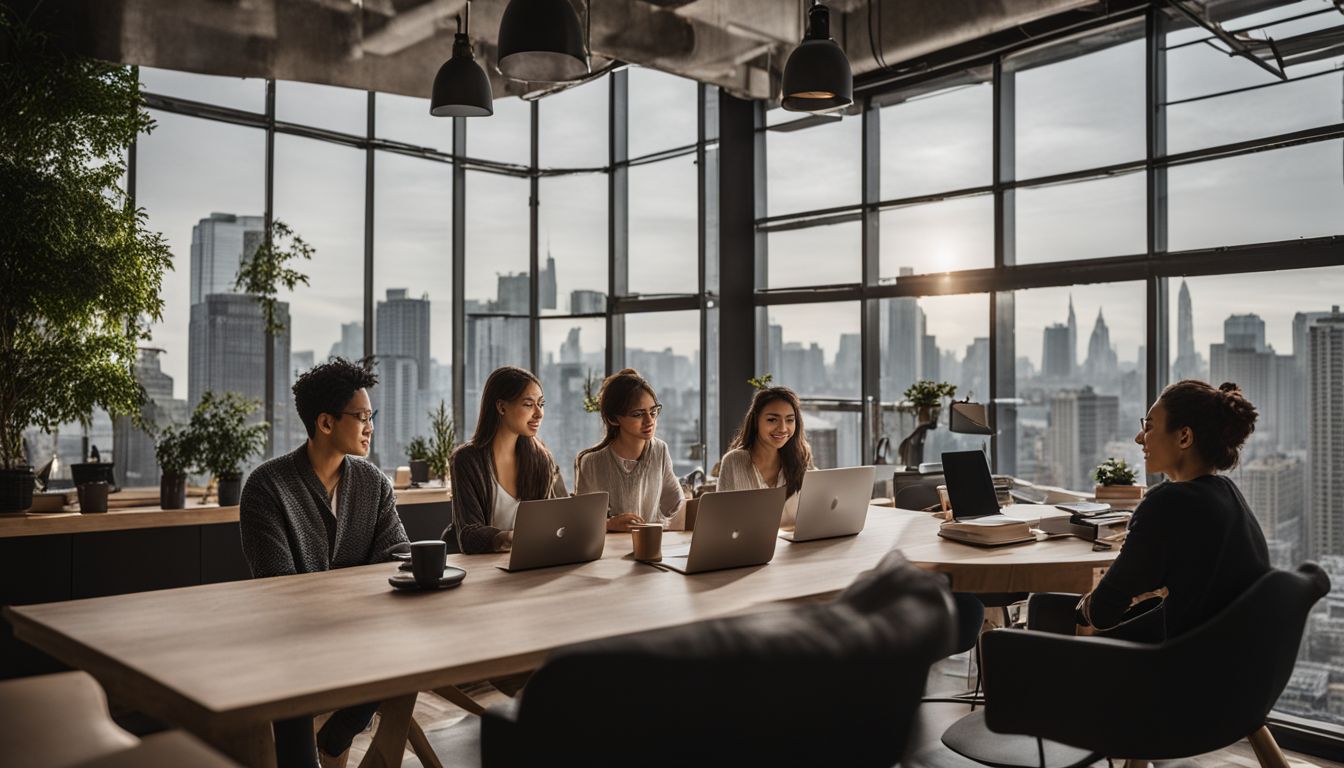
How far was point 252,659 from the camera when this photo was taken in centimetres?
184

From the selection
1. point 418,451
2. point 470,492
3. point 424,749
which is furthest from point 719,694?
point 418,451

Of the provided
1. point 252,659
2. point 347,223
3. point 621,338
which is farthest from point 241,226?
point 252,659

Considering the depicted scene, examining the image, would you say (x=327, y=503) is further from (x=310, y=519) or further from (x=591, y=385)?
(x=591, y=385)

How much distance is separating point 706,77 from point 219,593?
3.69 meters

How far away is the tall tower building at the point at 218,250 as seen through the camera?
643 cm

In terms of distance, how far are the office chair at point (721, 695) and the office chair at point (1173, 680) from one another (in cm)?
118

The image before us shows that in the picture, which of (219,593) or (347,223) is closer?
(219,593)

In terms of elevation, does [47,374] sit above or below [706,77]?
below

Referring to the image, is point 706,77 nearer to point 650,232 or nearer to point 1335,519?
point 650,232

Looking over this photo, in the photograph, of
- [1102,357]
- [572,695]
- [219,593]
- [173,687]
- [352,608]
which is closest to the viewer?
[572,695]

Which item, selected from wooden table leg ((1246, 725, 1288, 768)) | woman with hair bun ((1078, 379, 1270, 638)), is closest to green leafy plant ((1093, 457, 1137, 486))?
woman with hair bun ((1078, 379, 1270, 638))

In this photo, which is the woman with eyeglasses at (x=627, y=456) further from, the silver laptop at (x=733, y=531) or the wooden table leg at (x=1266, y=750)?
the wooden table leg at (x=1266, y=750)

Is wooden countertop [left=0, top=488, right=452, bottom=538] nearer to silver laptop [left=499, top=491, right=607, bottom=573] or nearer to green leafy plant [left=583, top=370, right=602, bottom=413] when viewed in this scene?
silver laptop [left=499, top=491, right=607, bottom=573]

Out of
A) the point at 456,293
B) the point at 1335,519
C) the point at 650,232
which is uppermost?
the point at 650,232
